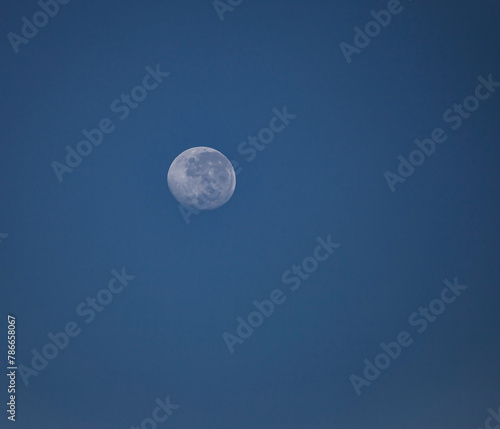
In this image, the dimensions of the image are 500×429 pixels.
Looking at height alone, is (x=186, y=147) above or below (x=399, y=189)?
below

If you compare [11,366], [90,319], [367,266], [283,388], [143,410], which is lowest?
[11,366]

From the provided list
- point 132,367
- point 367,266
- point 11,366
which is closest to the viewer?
point 11,366

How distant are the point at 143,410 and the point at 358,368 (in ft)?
10.6

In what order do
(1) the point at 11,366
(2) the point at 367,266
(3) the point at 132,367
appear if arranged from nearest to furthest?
1. (1) the point at 11,366
2. (3) the point at 132,367
3. (2) the point at 367,266

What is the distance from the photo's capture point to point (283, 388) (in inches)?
264

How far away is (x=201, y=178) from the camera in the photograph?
604 cm

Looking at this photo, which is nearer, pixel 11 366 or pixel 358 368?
pixel 11 366

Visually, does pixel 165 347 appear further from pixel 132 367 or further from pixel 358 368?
pixel 358 368

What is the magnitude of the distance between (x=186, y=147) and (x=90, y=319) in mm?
2803

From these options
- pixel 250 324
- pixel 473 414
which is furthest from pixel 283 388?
pixel 473 414

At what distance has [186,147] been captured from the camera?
259 inches

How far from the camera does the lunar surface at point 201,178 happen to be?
6.06 m

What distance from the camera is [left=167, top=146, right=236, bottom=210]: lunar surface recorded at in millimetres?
6062

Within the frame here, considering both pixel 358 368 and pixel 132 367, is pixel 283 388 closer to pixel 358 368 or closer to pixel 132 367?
pixel 358 368
